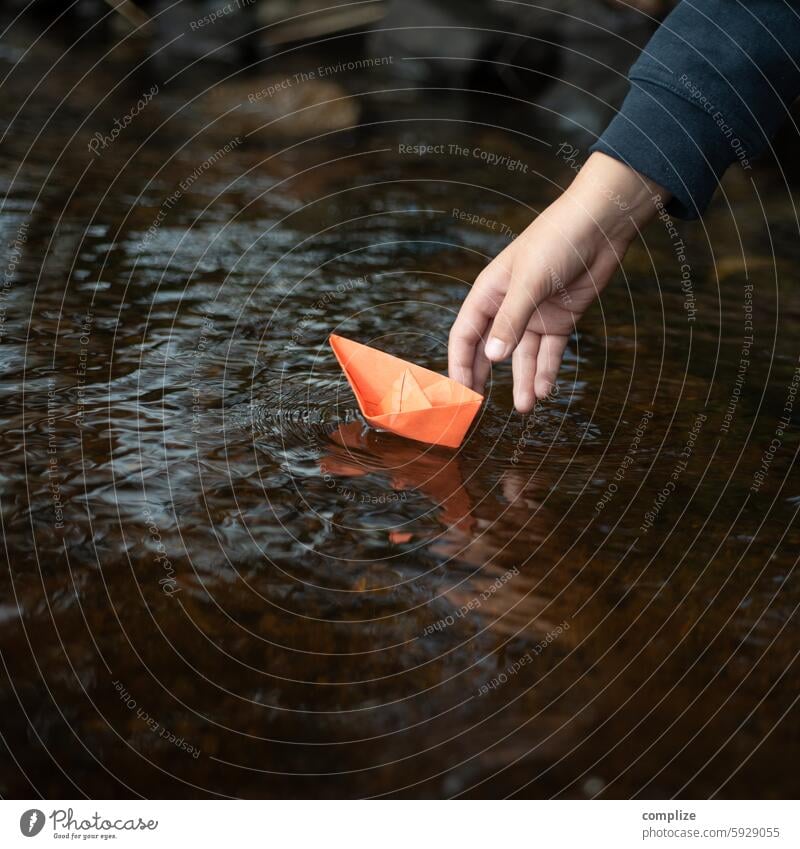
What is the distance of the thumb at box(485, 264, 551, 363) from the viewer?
1.72m

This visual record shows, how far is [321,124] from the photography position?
17.3ft

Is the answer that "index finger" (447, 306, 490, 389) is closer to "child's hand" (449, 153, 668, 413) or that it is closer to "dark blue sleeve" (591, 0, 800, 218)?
"child's hand" (449, 153, 668, 413)

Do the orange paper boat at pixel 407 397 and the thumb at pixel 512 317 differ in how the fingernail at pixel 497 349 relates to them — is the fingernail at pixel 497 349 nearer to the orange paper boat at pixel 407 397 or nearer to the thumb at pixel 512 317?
the thumb at pixel 512 317

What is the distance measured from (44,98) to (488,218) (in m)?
2.73

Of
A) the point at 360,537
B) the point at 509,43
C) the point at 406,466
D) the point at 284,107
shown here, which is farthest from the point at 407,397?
the point at 509,43

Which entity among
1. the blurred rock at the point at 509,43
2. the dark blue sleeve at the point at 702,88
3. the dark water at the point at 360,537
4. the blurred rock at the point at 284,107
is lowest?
the dark water at the point at 360,537

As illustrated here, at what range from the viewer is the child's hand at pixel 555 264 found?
1.74 m

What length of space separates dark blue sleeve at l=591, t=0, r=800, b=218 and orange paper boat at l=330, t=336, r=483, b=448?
1.76 feet

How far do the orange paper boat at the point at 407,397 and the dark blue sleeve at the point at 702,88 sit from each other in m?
0.54

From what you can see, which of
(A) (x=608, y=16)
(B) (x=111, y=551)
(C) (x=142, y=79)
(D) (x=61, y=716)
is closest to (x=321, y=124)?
(C) (x=142, y=79)

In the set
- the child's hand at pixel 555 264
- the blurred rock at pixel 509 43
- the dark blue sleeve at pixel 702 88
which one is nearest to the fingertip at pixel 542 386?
the child's hand at pixel 555 264

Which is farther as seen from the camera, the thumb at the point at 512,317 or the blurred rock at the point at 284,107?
the blurred rock at the point at 284,107

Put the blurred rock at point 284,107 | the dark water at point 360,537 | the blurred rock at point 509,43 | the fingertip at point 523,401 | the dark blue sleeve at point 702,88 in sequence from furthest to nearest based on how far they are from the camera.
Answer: the blurred rock at point 509,43 → the blurred rock at point 284,107 → the fingertip at point 523,401 → the dark blue sleeve at point 702,88 → the dark water at point 360,537

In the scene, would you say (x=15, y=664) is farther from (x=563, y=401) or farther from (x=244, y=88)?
(x=244, y=88)
